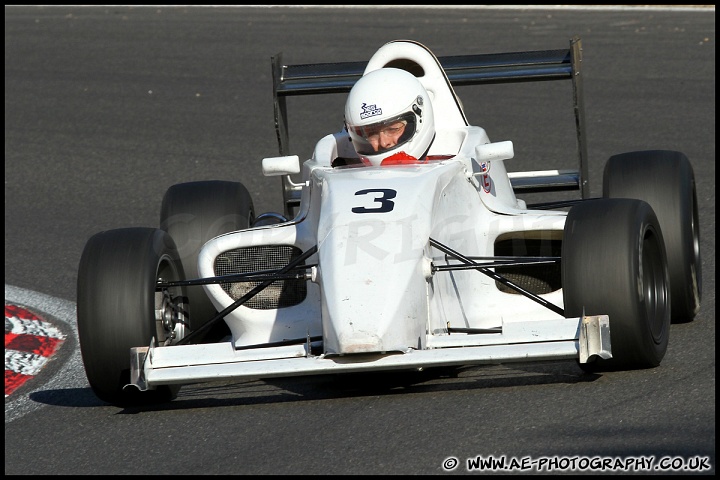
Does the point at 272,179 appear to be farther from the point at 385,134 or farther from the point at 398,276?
the point at 398,276

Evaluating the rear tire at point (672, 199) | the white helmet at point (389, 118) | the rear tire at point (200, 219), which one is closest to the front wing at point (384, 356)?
the white helmet at point (389, 118)

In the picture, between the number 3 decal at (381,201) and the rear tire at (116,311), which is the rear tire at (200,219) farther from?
the number 3 decal at (381,201)

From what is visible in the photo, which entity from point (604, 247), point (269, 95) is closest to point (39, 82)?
point (269, 95)

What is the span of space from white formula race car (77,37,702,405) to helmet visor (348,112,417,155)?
23cm

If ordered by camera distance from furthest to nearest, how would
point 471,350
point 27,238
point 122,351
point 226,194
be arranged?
point 27,238
point 226,194
point 122,351
point 471,350

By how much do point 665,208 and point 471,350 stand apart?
7.36 ft

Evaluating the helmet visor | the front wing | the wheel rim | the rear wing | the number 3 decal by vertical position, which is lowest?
the front wing

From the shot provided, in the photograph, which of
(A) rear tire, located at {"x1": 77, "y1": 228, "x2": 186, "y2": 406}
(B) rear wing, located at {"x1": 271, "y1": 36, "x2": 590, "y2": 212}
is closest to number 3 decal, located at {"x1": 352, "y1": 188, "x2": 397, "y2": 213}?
(A) rear tire, located at {"x1": 77, "y1": 228, "x2": 186, "y2": 406}

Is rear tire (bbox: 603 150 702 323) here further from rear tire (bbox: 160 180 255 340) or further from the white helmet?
rear tire (bbox: 160 180 255 340)

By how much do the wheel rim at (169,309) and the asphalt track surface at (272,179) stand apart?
1.16 ft

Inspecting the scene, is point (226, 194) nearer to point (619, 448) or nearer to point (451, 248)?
point (451, 248)

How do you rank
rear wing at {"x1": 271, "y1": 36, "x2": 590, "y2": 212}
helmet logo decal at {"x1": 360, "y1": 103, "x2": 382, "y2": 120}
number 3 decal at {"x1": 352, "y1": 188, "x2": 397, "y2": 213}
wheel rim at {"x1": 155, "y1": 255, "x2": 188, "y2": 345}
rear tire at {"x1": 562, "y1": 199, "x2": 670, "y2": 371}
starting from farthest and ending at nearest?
1. rear wing at {"x1": 271, "y1": 36, "x2": 590, "y2": 212}
2. helmet logo decal at {"x1": 360, "y1": 103, "x2": 382, "y2": 120}
3. wheel rim at {"x1": 155, "y1": 255, "x2": 188, "y2": 345}
4. number 3 decal at {"x1": 352, "y1": 188, "x2": 397, "y2": 213}
5. rear tire at {"x1": 562, "y1": 199, "x2": 670, "y2": 371}

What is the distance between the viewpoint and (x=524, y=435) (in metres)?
5.77

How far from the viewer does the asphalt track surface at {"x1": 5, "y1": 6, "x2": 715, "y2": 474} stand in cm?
587
